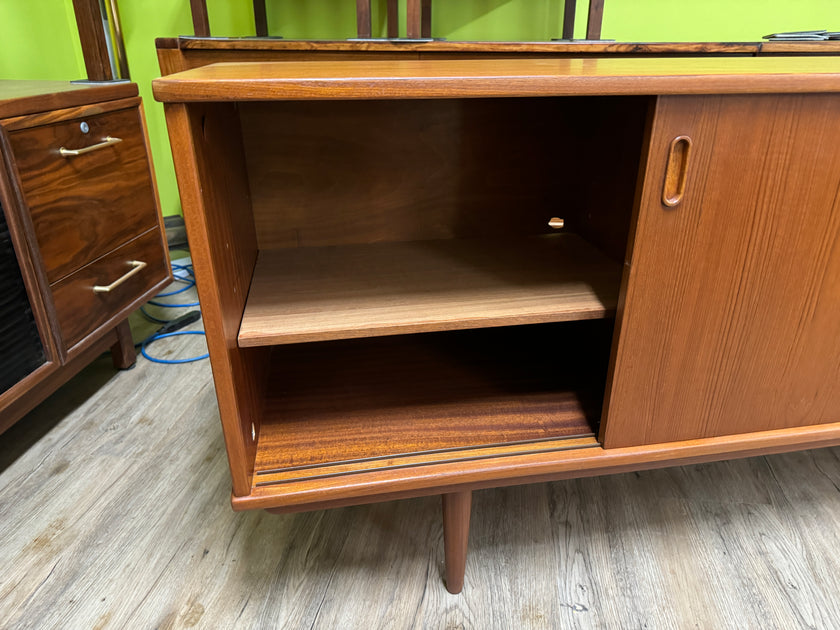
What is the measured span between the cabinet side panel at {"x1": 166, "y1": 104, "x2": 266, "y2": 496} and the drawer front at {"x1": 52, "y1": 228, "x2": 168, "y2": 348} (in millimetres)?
539

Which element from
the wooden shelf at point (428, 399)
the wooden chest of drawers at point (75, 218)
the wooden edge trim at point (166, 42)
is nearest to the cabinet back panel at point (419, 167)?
the wooden shelf at point (428, 399)

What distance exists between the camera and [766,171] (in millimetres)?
553

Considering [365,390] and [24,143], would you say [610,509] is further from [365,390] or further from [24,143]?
[24,143]

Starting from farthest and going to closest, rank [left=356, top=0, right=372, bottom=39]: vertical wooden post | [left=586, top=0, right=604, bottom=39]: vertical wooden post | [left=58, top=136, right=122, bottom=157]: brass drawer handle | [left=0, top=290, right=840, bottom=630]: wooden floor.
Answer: [left=586, top=0, right=604, bottom=39]: vertical wooden post → [left=356, top=0, right=372, bottom=39]: vertical wooden post → [left=58, top=136, right=122, bottom=157]: brass drawer handle → [left=0, top=290, right=840, bottom=630]: wooden floor

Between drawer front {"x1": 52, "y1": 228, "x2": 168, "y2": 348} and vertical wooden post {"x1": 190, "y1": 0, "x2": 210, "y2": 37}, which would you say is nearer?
drawer front {"x1": 52, "y1": 228, "x2": 168, "y2": 348}

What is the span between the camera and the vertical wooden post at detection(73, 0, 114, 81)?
5.02 ft

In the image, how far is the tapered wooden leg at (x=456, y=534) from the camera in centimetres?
70

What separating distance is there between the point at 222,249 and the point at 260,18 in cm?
139

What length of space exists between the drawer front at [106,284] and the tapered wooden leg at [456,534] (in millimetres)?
814

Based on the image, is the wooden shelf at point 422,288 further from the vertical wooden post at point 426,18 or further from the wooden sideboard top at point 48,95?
the vertical wooden post at point 426,18

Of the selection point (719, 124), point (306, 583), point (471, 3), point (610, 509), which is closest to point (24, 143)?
point (306, 583)

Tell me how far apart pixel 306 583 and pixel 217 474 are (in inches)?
11.9

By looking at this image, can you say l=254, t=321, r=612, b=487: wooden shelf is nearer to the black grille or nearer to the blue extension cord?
the black grille

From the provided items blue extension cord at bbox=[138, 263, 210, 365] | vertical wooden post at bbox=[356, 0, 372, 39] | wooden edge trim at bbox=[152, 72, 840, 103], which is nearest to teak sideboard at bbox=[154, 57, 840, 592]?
wooden edge trim at bbox=[152, 72, 840, 103]
